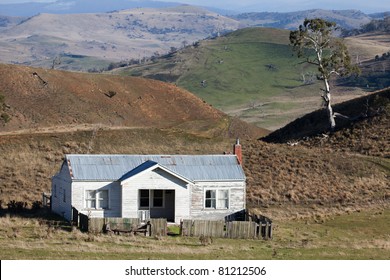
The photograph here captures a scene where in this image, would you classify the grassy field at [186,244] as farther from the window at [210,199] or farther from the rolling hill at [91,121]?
the rolling hill at [91,121]

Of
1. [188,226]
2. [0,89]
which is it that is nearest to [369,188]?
[188,226]

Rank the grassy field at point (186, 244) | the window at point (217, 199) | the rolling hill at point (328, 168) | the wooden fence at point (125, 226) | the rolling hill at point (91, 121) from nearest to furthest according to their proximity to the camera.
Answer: the grassy field at point (186, 244), the wooden fence at point (125, 226), the window at point (217, 199), the rolling hill at point (328, 168), the rolling hill at point (91, 121)

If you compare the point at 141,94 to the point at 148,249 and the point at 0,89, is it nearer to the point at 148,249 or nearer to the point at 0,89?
the point at 0,89

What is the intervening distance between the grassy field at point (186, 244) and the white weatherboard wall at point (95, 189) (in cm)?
144

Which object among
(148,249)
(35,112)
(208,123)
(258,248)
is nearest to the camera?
(148,249)

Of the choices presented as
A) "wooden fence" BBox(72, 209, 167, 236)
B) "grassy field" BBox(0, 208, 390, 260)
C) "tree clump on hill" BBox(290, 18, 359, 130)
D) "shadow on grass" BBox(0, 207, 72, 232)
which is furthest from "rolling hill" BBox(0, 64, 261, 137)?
"wooden fence" BBox(72, 209, 167, 236)

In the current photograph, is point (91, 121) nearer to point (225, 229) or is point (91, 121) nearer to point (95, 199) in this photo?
point (95, 199)

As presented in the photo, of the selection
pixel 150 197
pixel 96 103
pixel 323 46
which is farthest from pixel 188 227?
pixel 96 103

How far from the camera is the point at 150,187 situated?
143ft

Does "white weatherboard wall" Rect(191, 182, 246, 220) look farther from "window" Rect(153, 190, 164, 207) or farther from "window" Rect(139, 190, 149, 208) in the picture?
"window" Rect(139, 190, 149, 208)

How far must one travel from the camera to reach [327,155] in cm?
6575

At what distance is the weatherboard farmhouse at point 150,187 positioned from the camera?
1719 inches

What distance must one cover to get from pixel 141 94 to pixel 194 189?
64884 millimetres

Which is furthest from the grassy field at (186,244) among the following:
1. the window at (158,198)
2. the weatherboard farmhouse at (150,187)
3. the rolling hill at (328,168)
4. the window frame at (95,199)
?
the rolling hill at (328,168)
